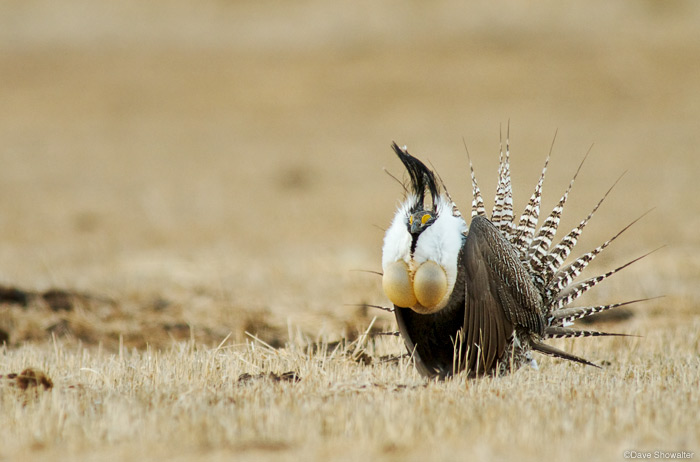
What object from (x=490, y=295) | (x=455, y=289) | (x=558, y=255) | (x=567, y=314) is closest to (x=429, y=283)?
(x=455, y=289)

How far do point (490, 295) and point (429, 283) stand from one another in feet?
1.55

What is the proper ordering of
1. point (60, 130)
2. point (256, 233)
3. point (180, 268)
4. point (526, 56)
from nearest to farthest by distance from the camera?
point (180, 268) < point (256, 233) < point (60, 130) < point (526, 56)

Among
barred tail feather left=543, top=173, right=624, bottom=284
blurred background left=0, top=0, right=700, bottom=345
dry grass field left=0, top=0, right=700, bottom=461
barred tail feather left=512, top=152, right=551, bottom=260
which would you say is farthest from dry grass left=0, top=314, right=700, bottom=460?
blurred background left=0, top=0, right=700, bottom=345

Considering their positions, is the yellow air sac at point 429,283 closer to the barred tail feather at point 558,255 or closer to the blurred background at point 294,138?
the barred tail feather at point 558,255

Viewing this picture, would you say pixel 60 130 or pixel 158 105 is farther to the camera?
pixel 158 105

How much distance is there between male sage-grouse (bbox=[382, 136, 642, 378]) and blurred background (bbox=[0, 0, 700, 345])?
6.65ft

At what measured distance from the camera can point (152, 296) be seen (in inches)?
384

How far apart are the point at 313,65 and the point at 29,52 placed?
10818mm

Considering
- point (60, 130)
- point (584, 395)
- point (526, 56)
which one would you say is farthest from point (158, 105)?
point (584, 395)

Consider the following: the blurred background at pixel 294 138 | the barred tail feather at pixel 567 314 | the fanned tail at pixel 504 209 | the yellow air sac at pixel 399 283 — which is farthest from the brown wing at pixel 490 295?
the blurred background at pixel 294 138

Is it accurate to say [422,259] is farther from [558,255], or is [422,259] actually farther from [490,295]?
[558,255]

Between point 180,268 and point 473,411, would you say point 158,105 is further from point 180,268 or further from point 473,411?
point 473,411

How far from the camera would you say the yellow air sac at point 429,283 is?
17.0 feet

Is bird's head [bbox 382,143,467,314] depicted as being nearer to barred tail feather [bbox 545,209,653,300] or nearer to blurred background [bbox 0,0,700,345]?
barred tail feather [bbox 545,209,653,300]
